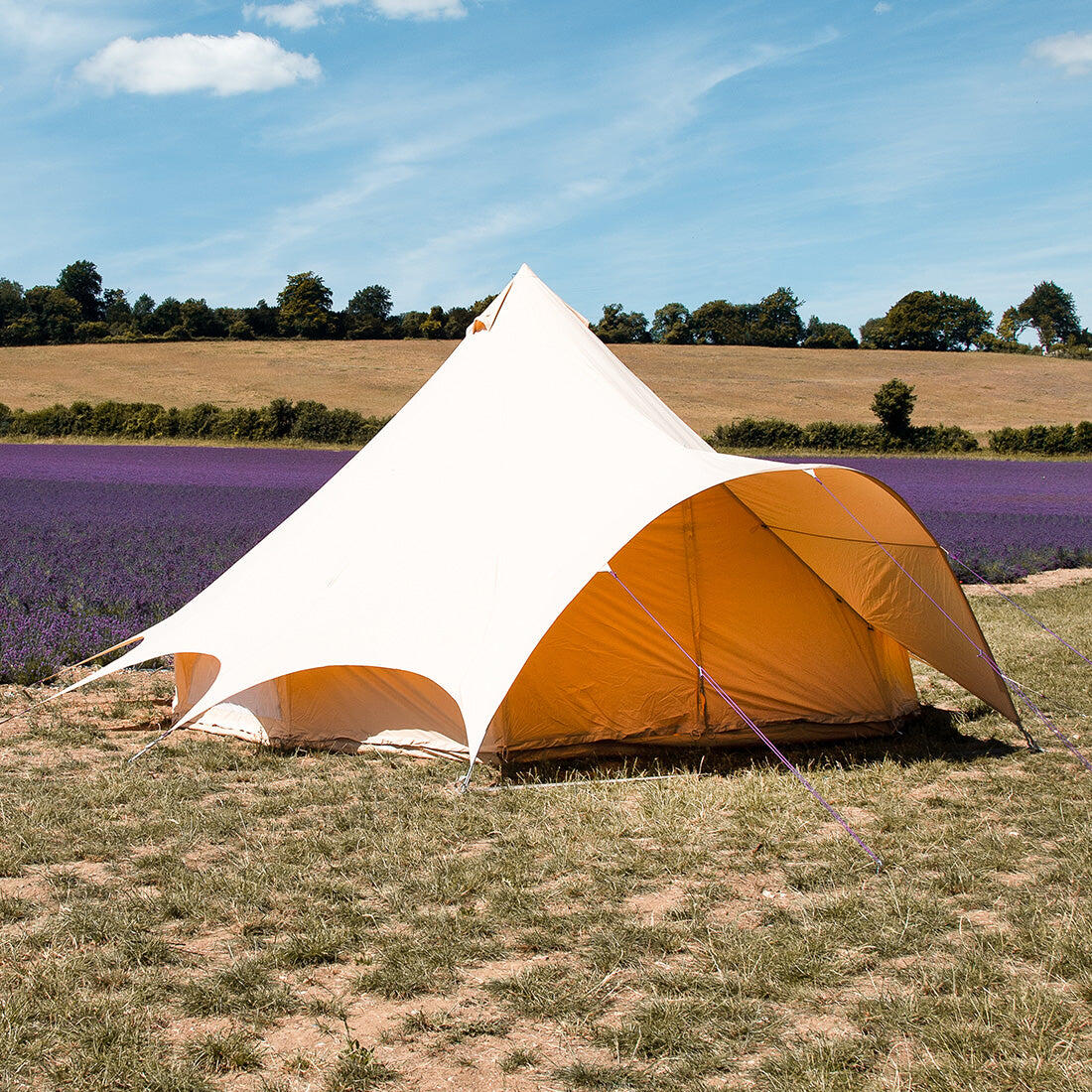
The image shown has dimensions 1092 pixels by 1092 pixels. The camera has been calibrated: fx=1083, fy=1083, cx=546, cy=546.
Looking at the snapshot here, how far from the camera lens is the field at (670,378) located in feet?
153

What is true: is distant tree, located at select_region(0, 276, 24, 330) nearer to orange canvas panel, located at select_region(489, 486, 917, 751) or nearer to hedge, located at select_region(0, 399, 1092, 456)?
hedge, located at select_region(0, 399, 1092, 456)

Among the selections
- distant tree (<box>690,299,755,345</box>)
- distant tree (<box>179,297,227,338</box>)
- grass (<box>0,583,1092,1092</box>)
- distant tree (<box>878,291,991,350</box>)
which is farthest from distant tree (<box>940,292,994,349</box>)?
grass (<box>0,583,1092,1092</box>)

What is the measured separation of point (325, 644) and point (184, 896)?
1918mm

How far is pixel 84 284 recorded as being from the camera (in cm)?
9650

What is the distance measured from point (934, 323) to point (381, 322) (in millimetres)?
42260

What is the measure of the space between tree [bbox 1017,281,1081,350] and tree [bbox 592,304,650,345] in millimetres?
57748

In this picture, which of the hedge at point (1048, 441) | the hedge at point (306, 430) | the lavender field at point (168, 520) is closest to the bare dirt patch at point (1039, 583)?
the lavender field at point (168, 520)

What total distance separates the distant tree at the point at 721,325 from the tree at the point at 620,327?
4.30 meters

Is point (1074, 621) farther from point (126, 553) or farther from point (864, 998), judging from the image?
point (126, 553)

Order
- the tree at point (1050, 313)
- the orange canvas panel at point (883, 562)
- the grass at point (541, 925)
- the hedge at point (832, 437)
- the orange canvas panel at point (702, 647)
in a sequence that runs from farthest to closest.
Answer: the tree at point (1050, 313) → the hedge at point (832, 437) → the orange canvas panel at point (883, 562) → the orange canvas panel at point (702, 647) → the grass at point (541, 925)

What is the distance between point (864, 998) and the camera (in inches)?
128

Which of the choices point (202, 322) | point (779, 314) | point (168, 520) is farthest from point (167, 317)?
point (168, 520)

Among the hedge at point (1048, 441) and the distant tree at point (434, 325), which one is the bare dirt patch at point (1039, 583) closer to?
the hedge at point (1048, 441)

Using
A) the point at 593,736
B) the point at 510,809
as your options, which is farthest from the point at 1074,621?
the point at 510,809
